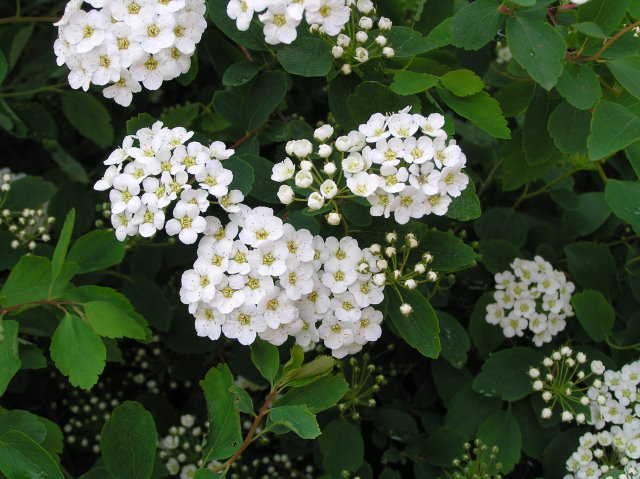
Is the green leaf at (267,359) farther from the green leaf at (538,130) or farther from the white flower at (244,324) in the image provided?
the green leaf at (538,130)

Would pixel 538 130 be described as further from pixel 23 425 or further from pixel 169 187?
pixel 23 425

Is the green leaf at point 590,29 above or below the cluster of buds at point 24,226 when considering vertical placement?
above

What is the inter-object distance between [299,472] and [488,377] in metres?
0.84

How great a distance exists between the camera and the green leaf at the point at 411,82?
1.90m

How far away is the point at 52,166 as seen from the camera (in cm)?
335

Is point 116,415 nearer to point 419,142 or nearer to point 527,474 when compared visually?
point 419,142

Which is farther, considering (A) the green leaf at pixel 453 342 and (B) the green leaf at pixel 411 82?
(A) the green leaf at pixel 453 342

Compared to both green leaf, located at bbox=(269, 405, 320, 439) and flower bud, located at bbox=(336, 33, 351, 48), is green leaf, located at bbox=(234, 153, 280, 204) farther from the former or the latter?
green leaf, located at bbox=(269, 405, 320, 439)

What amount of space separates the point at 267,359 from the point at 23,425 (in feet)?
2.37

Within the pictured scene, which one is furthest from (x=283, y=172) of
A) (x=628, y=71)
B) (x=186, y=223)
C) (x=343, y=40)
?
(x=628, y=71)

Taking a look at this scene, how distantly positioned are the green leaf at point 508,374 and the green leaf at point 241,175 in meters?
1.12

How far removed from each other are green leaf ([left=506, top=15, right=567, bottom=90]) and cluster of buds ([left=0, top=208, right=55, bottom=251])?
65.5 inches

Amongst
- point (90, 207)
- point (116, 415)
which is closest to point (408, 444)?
point (116, 415)

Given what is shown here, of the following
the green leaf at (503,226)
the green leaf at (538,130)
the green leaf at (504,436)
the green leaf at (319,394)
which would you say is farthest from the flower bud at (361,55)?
the green leaf at (504,436)
